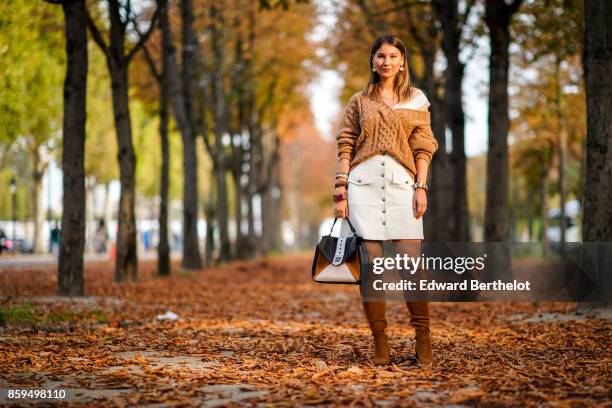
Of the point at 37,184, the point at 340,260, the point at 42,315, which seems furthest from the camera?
the point at 37,184

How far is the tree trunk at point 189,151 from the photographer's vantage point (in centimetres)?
2603

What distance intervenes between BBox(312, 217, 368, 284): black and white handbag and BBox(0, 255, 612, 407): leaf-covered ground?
66 centimetres

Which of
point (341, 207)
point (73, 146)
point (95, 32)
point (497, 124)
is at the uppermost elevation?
point (95, 32)

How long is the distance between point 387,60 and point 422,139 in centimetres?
63

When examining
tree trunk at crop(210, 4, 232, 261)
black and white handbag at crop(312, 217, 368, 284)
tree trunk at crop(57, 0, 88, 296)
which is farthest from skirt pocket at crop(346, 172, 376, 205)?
tree trunk at crop(210, 4, 232, 261)

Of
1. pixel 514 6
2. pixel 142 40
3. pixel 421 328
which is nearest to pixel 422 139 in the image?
pixel 421 328

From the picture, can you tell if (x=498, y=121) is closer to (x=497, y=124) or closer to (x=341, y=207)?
(x=497, y=124)

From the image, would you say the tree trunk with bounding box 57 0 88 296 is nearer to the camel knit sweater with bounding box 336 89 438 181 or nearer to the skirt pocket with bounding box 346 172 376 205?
the camel knit sweater with bounding box 336 89 438 181

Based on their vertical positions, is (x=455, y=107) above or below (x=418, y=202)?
above

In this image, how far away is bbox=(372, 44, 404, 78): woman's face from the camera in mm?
6898

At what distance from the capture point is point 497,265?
25.5 feet

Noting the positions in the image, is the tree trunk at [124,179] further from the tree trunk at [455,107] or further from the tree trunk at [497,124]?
the tree trunk at [497,124]

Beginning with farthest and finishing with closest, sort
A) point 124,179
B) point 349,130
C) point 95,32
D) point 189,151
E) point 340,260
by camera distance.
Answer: point 189,151, point 124,179, point 95,32, point 349,130, point 340,260

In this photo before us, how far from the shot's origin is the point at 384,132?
22.5ft
